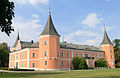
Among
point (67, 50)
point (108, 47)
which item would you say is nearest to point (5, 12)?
point (67, 50)

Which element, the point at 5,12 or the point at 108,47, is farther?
the point at 108,47

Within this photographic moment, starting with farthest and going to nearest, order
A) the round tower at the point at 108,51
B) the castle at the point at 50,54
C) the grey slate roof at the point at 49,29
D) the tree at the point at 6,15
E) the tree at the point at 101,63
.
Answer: the round tower at the point at 108,51 < the tree at the point at 101,63 < the grey slate roof at the point at 49,29 < the castle at the point at 50,54 < the tree at the point at 6,15

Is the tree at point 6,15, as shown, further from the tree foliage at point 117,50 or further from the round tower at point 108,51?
the tree foliage at point 117,50

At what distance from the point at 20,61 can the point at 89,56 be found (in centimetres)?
2495

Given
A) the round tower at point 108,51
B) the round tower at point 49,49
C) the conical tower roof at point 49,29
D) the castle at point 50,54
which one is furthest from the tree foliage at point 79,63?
the round tower at point 108,51

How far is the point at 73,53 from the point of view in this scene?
5259cm

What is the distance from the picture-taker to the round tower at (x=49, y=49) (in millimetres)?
43022

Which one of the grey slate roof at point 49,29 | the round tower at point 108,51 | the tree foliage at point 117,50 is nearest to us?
the grey slate roof at point 49,29

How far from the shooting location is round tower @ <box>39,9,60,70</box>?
43022 mm

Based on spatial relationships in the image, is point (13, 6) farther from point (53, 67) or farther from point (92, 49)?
point (92, 49)


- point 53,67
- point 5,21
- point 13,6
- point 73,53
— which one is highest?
point 13,6

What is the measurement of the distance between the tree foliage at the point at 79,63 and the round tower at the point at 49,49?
22.4 ft

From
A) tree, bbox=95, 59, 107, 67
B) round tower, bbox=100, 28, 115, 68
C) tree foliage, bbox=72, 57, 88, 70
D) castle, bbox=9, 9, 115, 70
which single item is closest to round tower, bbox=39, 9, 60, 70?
castle, bbox=9, 9, 115, 70

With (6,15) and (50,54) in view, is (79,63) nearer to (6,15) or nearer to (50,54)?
(50,54)
